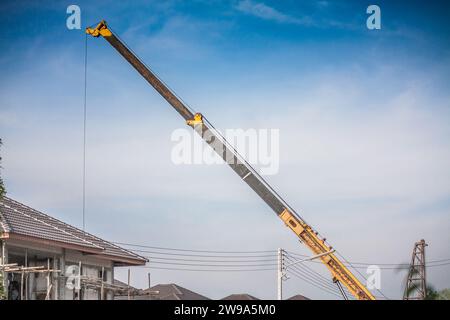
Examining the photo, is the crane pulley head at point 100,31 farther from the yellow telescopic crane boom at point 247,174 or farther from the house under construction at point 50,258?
the house under construction at point 50,258

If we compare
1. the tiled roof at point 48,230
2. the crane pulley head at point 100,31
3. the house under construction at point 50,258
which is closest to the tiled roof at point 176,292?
the tiled roof at point 48,230

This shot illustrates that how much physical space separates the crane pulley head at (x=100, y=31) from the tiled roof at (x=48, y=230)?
22.2 ft

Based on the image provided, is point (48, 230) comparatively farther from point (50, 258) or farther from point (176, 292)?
point (176, 292)

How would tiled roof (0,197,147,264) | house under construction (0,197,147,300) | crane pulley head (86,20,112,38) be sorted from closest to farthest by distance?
1. house under construction (0,197,147,300)
2. tiled roof (0,197,147,264)
3. crane pulley head (86,20,112,38)

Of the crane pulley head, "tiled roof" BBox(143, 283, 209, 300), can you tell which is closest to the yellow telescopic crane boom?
the crane pulley head

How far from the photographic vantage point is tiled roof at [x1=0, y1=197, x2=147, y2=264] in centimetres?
1944

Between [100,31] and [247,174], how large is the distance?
7.59 meters

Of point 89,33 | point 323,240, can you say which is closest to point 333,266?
point 323,240

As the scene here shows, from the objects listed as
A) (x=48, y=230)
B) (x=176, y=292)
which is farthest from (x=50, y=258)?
(x=176, y=292)

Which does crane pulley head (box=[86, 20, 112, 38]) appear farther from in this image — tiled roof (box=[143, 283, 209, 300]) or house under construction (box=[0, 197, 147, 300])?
tiled roof (box=[143, 283, 209, 300])

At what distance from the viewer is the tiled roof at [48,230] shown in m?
19.4

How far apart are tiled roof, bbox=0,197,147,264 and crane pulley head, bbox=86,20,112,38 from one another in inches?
266
